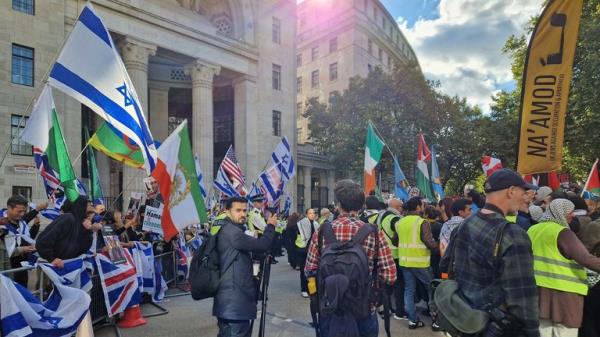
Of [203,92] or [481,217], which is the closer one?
[481,217]

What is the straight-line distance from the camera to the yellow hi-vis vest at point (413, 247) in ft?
21.5

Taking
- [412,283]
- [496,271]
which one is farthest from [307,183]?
[496,271]

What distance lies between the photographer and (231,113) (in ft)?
107

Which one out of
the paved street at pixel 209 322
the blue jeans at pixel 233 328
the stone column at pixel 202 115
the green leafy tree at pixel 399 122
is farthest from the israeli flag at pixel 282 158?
the green leafy tree at pixel 399 122

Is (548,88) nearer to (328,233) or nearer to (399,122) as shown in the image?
(328,233)

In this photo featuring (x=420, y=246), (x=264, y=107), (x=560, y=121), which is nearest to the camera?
(x=560, y=121)

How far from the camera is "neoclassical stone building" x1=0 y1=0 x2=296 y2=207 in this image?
18.3 m

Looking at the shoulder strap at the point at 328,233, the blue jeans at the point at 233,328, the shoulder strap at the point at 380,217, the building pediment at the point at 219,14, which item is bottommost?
the blue jeans at the point at 233,328

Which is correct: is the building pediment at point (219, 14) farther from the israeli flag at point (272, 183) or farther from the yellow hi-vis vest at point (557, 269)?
the yellow hi-vis vest at point (557, 269)

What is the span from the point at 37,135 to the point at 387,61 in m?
50.1

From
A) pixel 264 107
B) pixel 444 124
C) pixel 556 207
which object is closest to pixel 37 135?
pixel 556 207

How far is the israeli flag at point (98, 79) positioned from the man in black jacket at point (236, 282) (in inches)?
96.8

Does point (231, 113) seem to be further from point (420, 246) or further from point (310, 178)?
point (420, 246)

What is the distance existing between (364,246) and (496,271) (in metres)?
1.21
